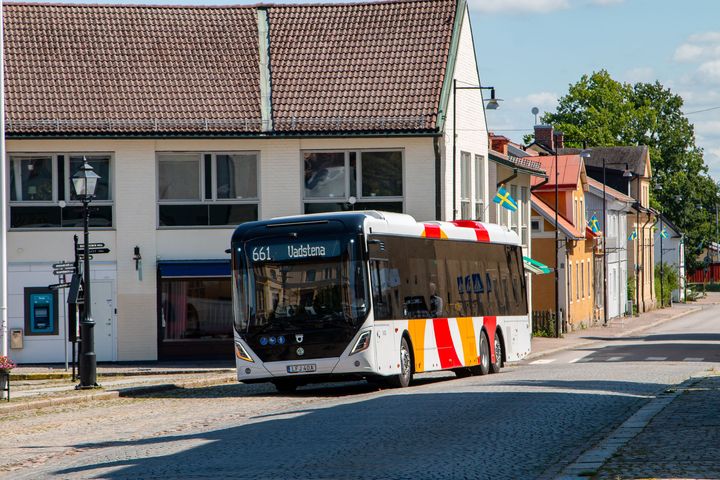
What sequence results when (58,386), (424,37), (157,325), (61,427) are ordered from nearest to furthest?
(61,427) < (58,386) < (157,325) < (424,37)

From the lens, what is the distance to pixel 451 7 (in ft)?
124

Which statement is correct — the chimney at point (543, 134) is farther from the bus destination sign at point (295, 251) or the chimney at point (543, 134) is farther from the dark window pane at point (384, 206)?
the bus destination sign at point (295, 251)

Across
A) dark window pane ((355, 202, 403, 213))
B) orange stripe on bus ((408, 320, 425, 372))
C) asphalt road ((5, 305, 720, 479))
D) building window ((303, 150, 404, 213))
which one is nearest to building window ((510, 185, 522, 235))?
dark window pane ((355, 202, 403, 213))

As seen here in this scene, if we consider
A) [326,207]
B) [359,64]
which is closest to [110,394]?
[326,207]

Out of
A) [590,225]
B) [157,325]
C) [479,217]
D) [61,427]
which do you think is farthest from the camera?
[590,225]

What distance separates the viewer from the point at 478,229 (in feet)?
90.5

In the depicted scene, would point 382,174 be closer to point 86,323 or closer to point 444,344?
point 444,344

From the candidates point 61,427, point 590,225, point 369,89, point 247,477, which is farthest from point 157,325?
point 590,225

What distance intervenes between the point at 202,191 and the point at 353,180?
13.9ft

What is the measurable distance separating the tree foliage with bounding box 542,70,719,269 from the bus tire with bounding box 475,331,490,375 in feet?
236

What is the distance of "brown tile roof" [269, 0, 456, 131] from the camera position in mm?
35500

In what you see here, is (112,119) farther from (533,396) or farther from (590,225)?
(590,225)

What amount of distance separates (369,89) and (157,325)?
29.6 ft

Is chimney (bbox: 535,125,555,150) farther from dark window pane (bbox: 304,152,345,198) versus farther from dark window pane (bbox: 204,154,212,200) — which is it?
dark window pane (bbox: 204,154,212,200)
